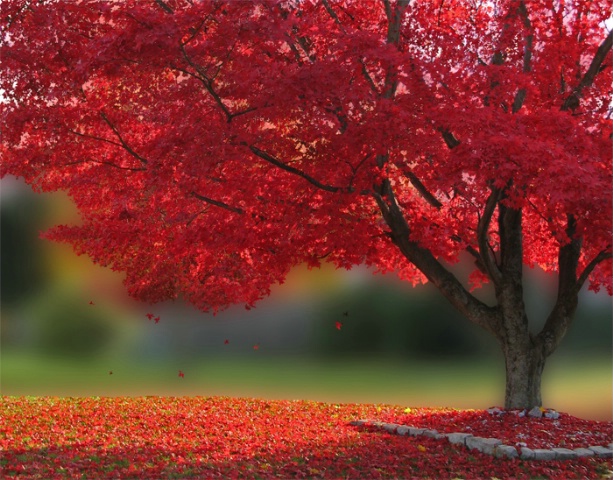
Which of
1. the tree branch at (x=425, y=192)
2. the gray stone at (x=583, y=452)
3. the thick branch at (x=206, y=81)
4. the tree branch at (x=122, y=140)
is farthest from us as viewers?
the tree branch at (x=425, y=192)

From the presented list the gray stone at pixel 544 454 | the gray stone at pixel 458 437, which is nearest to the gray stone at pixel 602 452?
the gray stone at pixel 544 454

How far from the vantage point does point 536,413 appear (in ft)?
33.4

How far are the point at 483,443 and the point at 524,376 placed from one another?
2.52m

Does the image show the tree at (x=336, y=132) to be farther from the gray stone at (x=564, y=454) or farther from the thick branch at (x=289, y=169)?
the gray stone at (x=564, y=454)

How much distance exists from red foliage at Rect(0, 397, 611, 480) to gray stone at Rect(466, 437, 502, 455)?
12 centimetres

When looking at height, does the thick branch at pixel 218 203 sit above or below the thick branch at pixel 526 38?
below

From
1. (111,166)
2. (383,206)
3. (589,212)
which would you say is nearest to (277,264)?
(383,206)

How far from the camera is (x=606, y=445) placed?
8617mm

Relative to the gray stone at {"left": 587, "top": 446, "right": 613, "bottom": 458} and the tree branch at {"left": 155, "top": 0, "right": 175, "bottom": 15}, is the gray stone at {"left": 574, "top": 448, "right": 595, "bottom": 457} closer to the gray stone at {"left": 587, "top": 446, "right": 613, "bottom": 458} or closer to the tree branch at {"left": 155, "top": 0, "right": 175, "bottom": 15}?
the gray stone at {"left": 587, "top": 446, "right": 613, "bottom": 458}

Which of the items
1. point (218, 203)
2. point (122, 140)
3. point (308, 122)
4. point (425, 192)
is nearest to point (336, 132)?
point (308, 122)

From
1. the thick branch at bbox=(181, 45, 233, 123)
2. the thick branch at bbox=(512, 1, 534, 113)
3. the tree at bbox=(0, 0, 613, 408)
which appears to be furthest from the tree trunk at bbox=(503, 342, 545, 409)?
the thick branch at bbox=(181, 45, 233, 123)

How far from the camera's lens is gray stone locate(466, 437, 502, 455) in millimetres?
8172

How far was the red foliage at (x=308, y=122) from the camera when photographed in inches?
321

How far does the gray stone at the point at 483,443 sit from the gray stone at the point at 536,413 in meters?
1.98
